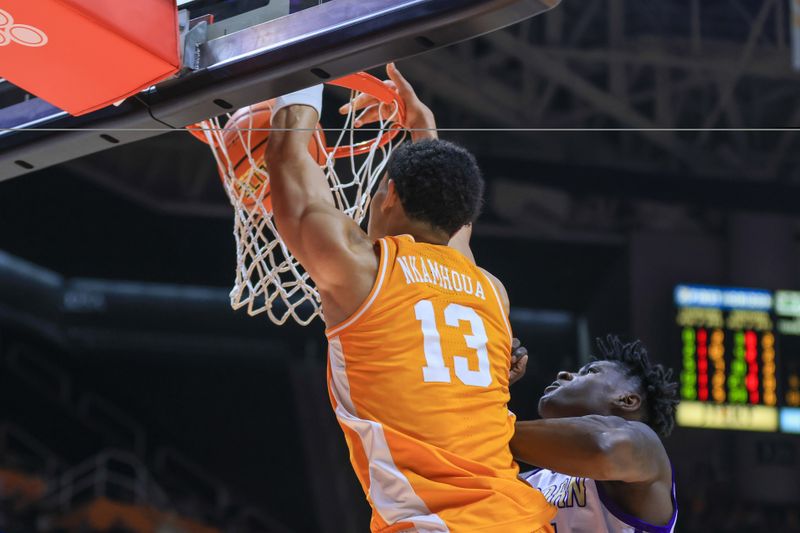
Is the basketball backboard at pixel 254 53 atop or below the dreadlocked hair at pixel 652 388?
atop

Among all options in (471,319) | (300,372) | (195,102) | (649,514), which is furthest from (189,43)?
(300,372)

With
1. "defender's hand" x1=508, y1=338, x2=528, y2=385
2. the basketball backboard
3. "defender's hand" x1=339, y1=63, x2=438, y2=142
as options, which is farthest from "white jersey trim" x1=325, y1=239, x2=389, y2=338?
"defender's hand" x1=339, y1=63, x2=438, y2=142

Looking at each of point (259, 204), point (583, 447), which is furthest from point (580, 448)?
point (259, 204)

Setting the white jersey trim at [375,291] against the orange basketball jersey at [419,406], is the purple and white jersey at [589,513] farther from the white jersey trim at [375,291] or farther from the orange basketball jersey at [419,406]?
the white jersey trim at [375,291]

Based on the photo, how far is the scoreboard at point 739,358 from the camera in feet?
25.4

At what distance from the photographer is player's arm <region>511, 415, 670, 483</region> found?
7.30 feet

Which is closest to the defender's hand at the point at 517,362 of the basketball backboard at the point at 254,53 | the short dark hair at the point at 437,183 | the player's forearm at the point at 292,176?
the short dark hair at the point at 437,183

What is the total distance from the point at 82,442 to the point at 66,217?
285 cm

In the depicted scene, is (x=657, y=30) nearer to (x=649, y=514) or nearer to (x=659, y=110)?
(x=659, y=110)

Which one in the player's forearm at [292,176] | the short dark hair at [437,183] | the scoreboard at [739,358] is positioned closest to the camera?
the player's forearm at [292,176]

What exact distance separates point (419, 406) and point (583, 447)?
40 cm

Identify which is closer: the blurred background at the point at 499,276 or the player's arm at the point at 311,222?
the player's arm at the point at 311,222

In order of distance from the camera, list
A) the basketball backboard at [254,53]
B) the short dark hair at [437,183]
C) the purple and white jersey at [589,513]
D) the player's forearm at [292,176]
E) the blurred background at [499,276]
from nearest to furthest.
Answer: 1. the basketball backboard at [254,53]
2. the player's forearm at [292,176]
3. the short dark hair at [437,183]
4. the purple and white jersey at [589,513]
5. the blurred background at [499,276]

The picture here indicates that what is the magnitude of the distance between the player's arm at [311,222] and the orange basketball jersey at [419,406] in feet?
0.18
